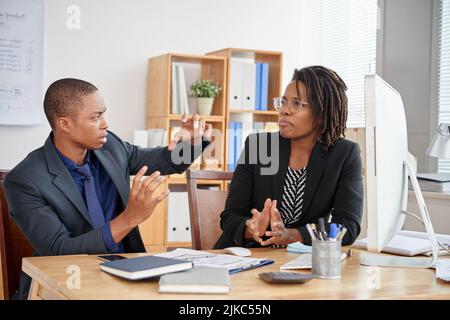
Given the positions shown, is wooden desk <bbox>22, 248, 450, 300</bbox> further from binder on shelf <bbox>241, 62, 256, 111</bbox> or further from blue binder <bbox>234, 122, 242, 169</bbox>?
binder on shelf <bbox>241, 62, 256, 111</bbox>

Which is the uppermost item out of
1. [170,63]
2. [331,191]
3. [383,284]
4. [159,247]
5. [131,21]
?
[131,21]

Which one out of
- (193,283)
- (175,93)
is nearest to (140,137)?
(175,93)

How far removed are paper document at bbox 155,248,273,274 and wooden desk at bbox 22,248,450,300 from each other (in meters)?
0.03

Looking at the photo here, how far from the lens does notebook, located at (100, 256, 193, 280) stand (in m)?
1.48

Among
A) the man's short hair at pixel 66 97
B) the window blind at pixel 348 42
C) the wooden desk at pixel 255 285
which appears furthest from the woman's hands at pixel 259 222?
the window blind at pixel 348 42

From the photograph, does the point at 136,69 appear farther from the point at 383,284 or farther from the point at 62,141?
the point at 383,284

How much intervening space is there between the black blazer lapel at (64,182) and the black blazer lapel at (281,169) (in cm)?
67

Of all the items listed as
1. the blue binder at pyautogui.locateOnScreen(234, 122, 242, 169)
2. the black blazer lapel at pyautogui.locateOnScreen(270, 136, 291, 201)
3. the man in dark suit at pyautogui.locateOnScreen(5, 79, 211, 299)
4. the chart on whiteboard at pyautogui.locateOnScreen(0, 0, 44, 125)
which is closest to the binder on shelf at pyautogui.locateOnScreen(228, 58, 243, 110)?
the blue binder at pyautogui.locateOnScreen(234, 122, 242, 169)

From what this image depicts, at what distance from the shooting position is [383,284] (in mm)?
1597

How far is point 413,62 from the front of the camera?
4.09 metres

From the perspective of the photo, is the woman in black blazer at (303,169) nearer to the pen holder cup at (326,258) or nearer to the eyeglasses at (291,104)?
the eyeglasses at (291,104)

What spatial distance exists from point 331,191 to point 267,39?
10.1 feet

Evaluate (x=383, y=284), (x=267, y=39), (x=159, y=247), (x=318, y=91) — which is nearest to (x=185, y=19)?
(x=267, y=39)

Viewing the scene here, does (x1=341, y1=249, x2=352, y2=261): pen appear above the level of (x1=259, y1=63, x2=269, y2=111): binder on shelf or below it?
below
